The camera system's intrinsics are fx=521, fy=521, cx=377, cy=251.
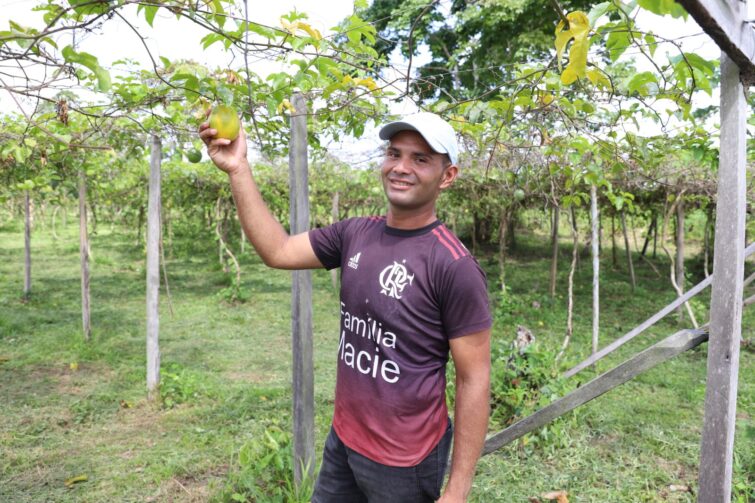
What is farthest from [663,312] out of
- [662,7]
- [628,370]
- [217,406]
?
[217,406]

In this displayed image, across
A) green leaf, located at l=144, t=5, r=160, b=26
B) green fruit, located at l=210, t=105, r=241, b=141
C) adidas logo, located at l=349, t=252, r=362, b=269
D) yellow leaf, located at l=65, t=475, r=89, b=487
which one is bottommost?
yellow leaf, located at l=65, t=475, r=89, b=487

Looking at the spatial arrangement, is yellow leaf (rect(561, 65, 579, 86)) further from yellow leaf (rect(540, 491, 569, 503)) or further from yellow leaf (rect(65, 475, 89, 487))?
yellow leaf (rect(65, 475, 89, 487))

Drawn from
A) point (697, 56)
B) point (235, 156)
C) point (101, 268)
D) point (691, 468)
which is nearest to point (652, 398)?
point (691, 468)

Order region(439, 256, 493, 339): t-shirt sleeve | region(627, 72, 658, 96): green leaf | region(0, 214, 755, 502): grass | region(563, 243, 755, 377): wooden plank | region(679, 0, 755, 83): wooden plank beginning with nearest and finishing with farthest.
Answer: region(679, 0, 755, 83): wooden plank < region(439, 256, 493, 339): t-shirt sleeve < region(627, 72, 658, 96): green leaf < region(563, 243, 755, 377): wooden plank < region(0, 214, 755, 502): grass

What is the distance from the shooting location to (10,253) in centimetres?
1242

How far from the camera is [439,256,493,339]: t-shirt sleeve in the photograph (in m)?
1.33

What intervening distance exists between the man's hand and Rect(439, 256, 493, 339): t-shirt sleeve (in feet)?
2.18

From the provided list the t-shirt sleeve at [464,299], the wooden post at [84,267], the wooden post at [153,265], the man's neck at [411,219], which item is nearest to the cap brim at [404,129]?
the man's neck at [411,219]

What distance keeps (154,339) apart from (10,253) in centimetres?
1059

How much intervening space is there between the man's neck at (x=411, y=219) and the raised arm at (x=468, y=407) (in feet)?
1.15

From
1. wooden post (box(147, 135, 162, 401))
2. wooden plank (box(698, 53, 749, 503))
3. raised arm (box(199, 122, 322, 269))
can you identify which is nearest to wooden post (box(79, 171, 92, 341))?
wooden post (box(147, 135, 162, 401))

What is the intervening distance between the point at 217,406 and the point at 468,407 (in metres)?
3.50

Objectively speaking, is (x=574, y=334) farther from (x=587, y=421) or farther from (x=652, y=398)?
Answer: (x=587, y=421)

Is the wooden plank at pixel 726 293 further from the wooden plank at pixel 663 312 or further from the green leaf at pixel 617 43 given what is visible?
the green leaf at pixel 617 43
